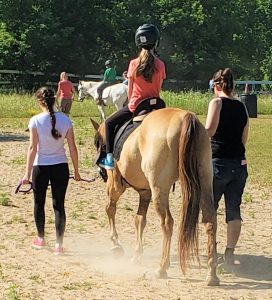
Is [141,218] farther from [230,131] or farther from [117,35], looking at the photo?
[117,35]

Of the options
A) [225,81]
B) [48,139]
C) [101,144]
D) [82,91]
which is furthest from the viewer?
[82,91]

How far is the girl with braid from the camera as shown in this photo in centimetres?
795

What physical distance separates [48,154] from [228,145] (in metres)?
1.91

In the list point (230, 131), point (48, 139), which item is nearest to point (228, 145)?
point (230, 131)

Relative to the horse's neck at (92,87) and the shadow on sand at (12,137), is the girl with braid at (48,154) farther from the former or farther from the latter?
the horse's neck at (92,87)

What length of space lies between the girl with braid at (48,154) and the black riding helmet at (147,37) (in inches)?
42.9

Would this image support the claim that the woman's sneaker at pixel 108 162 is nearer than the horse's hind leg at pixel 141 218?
No

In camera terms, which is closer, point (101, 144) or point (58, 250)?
point (58, 250)

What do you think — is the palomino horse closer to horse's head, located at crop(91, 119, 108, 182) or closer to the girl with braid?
the girl with braid

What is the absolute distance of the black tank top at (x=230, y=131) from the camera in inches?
293

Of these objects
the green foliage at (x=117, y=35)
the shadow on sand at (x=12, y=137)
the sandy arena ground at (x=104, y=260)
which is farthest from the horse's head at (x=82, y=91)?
the green foliage at (x=117, y=35)

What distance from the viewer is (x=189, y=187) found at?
22.2 feet

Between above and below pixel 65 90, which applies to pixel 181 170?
above

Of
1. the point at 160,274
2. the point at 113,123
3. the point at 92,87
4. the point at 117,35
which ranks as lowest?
the point at 92,87
